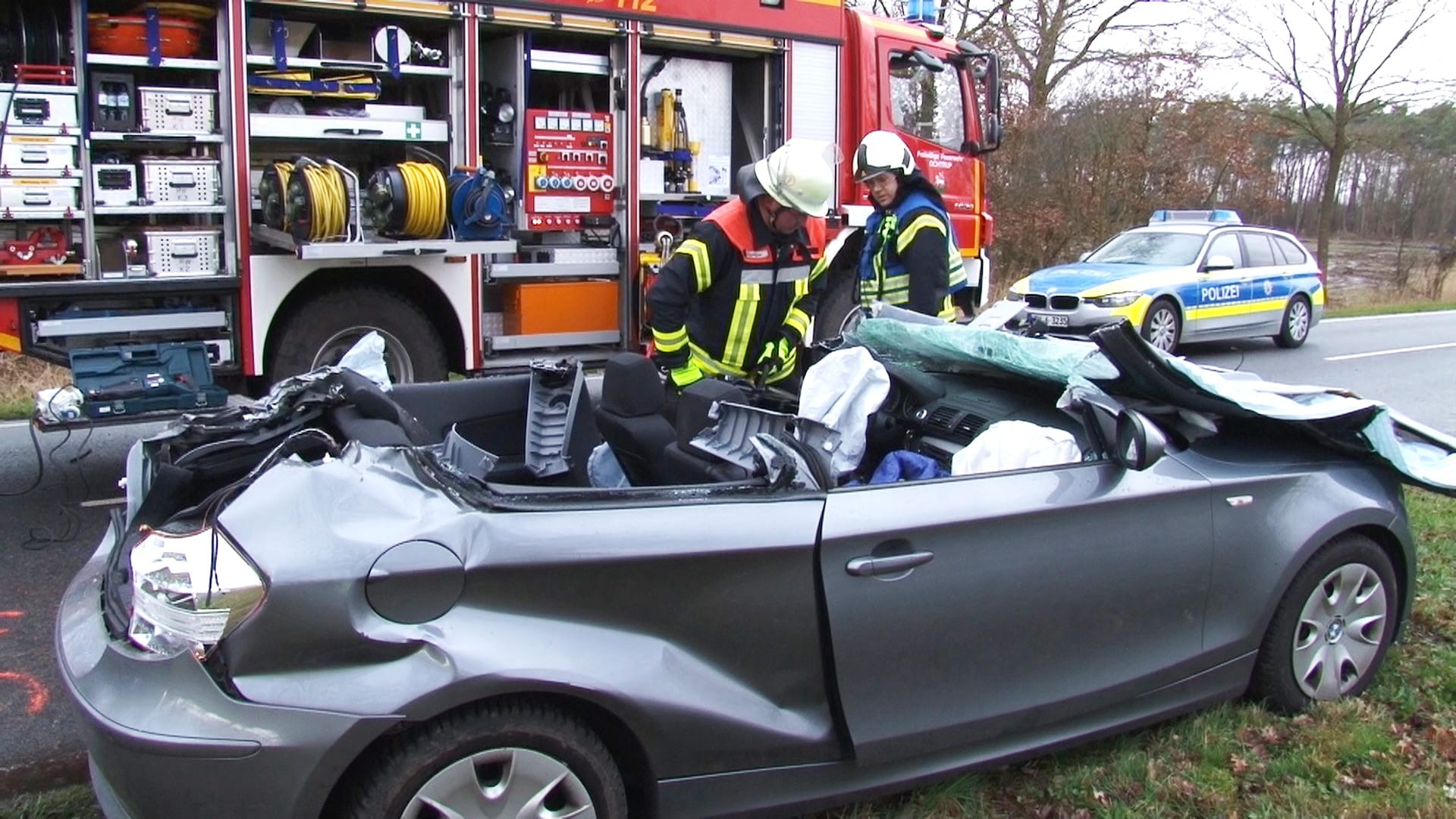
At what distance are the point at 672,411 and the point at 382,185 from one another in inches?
136

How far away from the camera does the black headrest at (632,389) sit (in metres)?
3.60

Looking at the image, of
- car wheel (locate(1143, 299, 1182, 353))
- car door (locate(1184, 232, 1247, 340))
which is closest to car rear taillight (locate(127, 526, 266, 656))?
car wheel (locate(1143, 299, 1182, 353))

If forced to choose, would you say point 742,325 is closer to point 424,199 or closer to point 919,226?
point 919,226

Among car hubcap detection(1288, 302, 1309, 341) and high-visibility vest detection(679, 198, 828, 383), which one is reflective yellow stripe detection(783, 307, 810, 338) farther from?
car hubcap detection(1288, 302, 1309, 341)

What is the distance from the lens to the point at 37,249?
616 centimetres

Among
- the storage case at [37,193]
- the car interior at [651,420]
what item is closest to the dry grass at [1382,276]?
the car interior at [651,420]

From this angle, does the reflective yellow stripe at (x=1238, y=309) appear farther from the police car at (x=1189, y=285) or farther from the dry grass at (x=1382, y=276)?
the dry grass at (x=1382, y=276)

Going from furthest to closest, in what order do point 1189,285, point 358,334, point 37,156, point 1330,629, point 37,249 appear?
point 1189,285
point 358,334
point 37,249
point 37,156
point 1330,629

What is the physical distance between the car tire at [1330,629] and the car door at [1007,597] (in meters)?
0.40

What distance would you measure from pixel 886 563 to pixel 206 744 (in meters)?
1.50

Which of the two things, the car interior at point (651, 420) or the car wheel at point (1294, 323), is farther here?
the car wheel at point (1294, 323)

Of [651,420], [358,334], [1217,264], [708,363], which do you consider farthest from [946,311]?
[1217,264]

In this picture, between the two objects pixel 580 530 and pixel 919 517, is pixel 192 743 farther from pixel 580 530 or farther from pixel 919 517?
pixel 919 517

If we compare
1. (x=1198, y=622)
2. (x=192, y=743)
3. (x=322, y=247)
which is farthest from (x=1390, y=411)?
(x=322, y=247)
